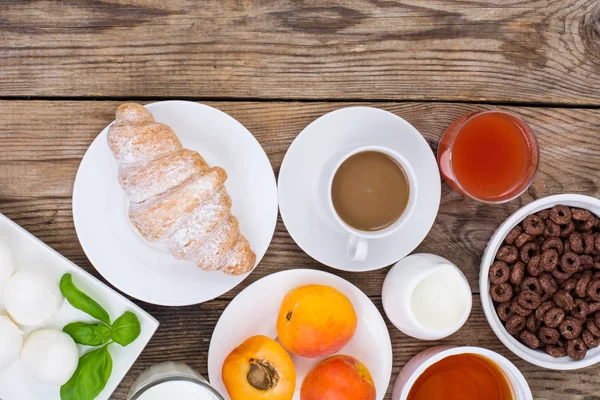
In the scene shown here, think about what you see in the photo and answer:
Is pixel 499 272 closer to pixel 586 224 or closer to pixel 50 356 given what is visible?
pixel 586 224

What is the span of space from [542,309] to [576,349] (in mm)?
118

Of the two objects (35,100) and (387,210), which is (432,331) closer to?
(387,210)

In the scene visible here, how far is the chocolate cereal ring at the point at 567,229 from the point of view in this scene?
1.37 metres

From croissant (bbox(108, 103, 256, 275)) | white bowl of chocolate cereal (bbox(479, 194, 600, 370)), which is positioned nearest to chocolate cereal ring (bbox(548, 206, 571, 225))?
white bowl of chocolate cereal (bbox(479, 194, 600, 370))

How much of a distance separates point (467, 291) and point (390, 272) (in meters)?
0.19

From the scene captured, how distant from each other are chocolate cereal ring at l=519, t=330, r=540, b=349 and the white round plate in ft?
2.12

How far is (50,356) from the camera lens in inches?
48.4

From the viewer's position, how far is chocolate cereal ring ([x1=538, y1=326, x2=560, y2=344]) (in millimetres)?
1370

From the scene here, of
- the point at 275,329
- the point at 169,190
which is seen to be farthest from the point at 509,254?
the point at 169,190

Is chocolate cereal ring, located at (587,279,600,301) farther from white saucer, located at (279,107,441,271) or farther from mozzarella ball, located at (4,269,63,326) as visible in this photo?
mozzarella ball, located at (4,269,63,326)

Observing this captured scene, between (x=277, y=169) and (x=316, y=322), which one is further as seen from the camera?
(x=277, y=169)

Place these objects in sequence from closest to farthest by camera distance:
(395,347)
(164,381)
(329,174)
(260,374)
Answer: (164,381) → (260,374) → (329,174) → (395,347)

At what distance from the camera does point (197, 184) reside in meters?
1.21

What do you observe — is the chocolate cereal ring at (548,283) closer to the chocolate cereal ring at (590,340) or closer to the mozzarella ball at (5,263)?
the chocolate cereal ring at (590,340)
